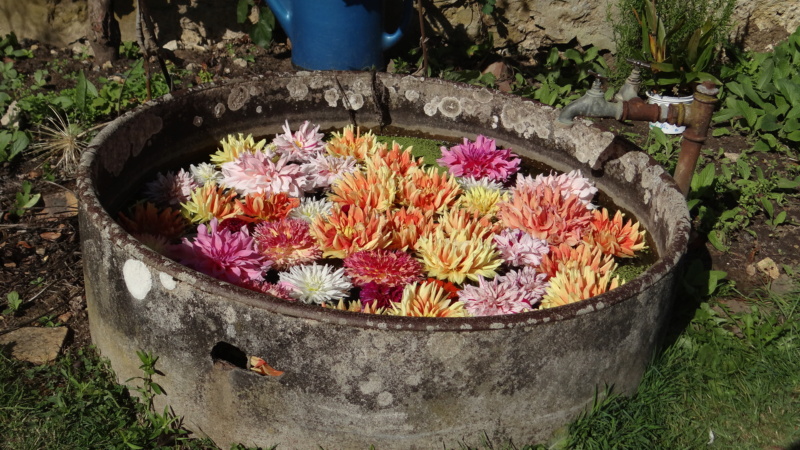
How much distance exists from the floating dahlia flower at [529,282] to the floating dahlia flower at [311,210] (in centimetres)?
69

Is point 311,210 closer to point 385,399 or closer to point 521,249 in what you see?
point 521,249

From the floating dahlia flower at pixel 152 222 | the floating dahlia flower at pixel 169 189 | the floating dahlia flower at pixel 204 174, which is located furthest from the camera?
the floating dahlia flower at pixel 204 174

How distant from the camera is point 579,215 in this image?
3.09m

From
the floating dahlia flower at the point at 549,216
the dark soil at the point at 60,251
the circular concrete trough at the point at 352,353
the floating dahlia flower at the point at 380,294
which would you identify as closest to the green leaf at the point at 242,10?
the dark soil at the point at 60,251

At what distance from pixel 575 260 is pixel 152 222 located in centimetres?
143

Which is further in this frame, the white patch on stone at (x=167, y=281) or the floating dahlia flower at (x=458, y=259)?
the floating dahlia flower at (x=458, y=259)

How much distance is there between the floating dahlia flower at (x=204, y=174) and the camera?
3260 millimetres

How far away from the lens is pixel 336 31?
4.38m

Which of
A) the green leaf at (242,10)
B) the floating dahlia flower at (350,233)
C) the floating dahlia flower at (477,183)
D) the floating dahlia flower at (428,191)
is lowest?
the green leaf at (242,10)

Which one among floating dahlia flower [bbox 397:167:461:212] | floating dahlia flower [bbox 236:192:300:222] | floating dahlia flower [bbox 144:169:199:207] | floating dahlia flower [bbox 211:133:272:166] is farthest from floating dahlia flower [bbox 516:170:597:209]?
floating dahlia flower [bbox 144:169:199:207]

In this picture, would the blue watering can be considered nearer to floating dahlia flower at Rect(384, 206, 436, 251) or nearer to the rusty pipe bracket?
floating dahlia flower at Rect(384, 206, 436, 251)

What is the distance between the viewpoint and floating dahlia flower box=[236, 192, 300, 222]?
9.97 ft

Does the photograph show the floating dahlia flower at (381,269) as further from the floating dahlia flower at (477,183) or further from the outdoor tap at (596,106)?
the outdoor tap at (596,106)

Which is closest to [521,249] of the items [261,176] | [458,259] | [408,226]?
[458,259]
